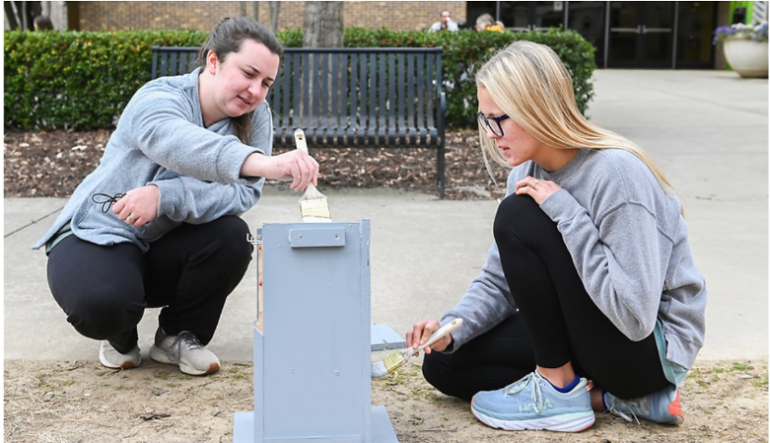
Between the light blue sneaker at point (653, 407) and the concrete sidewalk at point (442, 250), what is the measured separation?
0.70 m

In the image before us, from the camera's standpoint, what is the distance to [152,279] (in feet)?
9.89

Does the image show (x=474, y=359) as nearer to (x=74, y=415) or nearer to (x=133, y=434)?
(x=133, y=434)

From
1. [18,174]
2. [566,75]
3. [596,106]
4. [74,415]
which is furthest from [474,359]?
[596,106]

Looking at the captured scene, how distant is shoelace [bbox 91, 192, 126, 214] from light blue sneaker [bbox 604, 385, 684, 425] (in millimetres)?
1596

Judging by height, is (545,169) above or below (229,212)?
above

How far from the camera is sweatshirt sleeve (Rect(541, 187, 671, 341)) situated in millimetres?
2268

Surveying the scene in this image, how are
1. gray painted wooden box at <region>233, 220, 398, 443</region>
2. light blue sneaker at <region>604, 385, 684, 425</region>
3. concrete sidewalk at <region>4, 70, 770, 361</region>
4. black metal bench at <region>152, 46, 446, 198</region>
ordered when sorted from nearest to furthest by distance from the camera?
gray painted wooden box at <region>233, 220, 398, 443</region> → light blue sneaker at <region>604, 385, 684, 425</region> → concrete sidewalk at <region>4, 70, 770, 361</region> → black metal bench at <region>152, 46, 446, 198</region>

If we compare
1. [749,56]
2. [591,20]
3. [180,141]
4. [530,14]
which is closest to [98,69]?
[180,141]

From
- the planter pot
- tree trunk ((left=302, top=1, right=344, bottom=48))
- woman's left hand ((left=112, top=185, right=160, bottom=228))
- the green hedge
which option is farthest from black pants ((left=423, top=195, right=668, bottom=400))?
the planter pot

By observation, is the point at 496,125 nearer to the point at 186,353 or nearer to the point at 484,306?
the point at 484,306

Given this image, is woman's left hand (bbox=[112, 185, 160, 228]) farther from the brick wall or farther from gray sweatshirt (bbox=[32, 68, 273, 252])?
the brick wall

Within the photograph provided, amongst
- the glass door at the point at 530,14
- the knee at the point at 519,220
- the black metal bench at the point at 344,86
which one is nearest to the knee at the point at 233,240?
the knee at the point at 519,220

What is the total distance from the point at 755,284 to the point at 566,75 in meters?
2.13

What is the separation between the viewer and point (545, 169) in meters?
2.54
